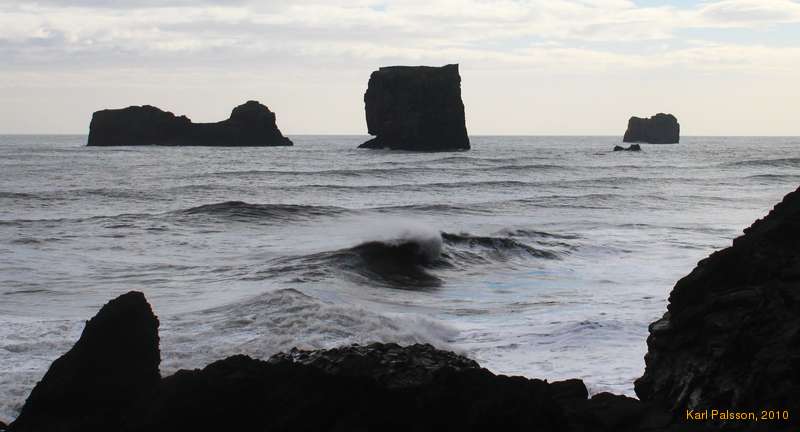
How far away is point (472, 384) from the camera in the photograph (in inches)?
202

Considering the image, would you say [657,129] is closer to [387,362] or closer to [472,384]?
[387,362]

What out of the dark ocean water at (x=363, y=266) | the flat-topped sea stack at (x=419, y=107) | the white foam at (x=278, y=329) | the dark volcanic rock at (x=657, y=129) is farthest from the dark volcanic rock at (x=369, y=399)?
the dark volcanic rock at (x=657, y=129)

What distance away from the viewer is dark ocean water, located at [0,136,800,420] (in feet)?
31.9

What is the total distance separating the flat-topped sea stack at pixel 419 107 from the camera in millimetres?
91562

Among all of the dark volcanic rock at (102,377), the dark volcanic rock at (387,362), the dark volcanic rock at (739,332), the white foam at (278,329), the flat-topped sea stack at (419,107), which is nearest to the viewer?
the dark volcanic rock at (739,332)

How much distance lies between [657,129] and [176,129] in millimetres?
78164

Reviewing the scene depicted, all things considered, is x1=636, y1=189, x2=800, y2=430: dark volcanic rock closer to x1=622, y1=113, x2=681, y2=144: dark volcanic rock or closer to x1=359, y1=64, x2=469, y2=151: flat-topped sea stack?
x1=359, y1=64, x2=469, y2=151: flat-topped sea stack

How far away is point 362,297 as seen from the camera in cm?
A: 1339

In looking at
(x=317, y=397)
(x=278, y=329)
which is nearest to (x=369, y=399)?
(x=317, y=397)

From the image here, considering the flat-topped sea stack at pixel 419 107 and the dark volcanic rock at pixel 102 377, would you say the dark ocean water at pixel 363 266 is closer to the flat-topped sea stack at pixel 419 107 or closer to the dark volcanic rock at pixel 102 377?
the dark volcanic rock at pixel 102 377

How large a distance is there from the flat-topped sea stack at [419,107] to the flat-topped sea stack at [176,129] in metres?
20.0

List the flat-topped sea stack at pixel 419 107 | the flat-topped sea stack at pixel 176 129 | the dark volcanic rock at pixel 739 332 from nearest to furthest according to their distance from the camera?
the dark volcanic rock at pixel 739 332
the flat-topped sea stack at pixel 419 107
the flat-topped sea stack at pixel 176 129

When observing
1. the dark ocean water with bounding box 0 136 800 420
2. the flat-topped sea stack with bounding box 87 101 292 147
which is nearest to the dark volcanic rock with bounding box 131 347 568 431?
the dark ocean water with bounding box 0 136 800 420

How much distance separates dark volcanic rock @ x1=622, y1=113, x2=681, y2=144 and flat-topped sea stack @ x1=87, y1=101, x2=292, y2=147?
6536 centimetres
